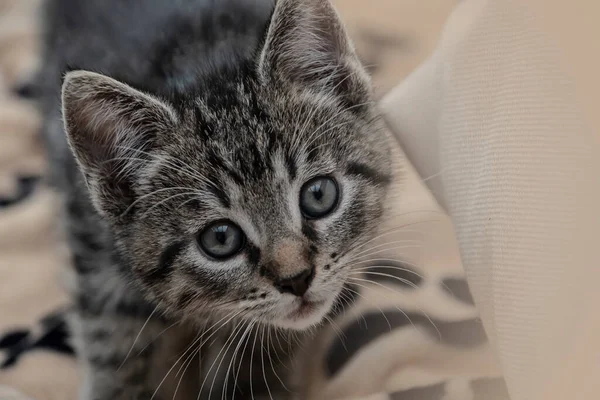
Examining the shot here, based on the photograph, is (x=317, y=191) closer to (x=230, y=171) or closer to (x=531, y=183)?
(x=230, y=171)

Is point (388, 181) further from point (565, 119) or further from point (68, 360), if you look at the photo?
point (68, 360)

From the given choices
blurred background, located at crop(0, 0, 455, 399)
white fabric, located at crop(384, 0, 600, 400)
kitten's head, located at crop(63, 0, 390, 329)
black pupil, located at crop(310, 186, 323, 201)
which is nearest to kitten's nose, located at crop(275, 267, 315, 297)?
kitten's head, located at crop(63, 0, 390, 329)

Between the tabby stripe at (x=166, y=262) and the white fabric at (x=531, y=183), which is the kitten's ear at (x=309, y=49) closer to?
the white fabric at (x=531, y=183)

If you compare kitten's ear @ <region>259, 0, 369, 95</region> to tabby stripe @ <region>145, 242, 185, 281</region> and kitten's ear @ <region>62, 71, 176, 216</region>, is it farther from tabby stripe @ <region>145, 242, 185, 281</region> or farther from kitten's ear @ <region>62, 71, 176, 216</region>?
tabby stripe @ <region>145, 242, 185, 281</region>

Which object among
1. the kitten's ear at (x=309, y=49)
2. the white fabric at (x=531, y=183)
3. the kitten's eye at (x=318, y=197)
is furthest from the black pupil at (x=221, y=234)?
the white fabric at (x=531, y=183)

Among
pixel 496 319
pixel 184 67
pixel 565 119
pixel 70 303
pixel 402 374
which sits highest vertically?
pixel 184 67

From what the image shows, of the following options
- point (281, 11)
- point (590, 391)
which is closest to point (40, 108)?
point (281, 11)
